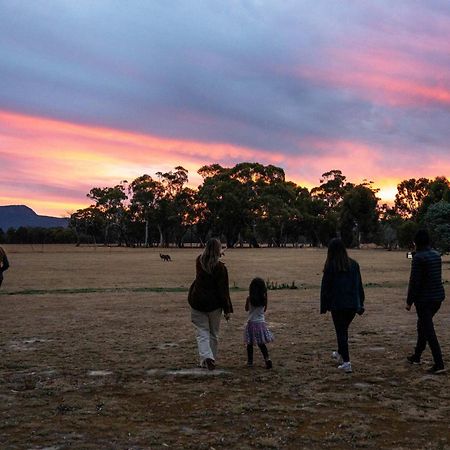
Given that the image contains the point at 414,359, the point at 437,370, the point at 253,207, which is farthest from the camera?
the point at 253,207

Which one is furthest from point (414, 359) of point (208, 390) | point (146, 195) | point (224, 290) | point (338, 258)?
point (146, 195)

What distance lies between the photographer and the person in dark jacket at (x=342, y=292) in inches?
272

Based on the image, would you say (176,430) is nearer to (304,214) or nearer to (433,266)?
(433,266)

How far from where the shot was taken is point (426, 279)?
23.2ft

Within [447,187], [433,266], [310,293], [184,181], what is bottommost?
[310,293]

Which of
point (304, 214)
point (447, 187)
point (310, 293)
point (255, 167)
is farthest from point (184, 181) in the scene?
point (310, 293)

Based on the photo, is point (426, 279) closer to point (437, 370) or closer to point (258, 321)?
point (437, 370)

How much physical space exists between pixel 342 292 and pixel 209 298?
1.84 metres

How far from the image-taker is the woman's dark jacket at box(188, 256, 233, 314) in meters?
7.21

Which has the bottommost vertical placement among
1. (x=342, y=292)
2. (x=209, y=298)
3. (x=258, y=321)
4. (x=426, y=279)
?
(x=258, y=321)

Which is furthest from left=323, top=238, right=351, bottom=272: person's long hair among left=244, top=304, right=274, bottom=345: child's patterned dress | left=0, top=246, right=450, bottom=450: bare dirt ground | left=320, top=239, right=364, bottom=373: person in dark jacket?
left=0, top=246, right=450, bottom=450: bare dirt ground

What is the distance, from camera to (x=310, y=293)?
740 inches

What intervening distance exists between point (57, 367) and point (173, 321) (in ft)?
15.6

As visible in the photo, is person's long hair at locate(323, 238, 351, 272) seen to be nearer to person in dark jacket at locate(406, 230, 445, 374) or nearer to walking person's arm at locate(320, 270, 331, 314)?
walking person's arm at locate(320, 270, 331, 314)
